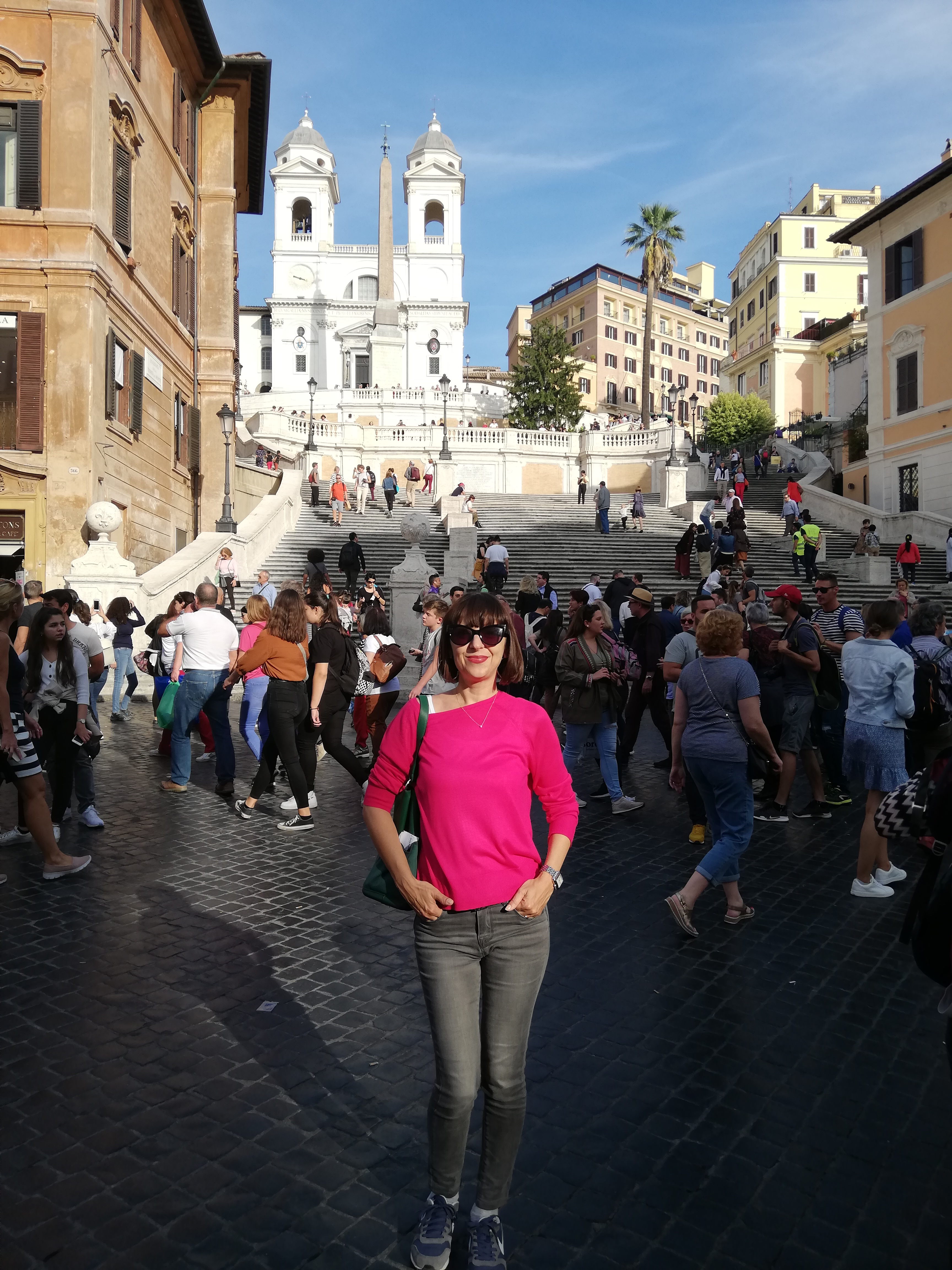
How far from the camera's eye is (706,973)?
4.78 meters

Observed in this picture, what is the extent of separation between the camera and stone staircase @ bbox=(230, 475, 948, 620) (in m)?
22.9

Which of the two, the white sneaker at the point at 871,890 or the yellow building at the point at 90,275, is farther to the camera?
the yellow building at the point at 90,275

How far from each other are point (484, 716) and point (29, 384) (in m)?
17.5

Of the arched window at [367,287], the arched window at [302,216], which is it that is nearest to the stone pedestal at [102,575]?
the arched window at [367,287]

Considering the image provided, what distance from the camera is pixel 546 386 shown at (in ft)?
200

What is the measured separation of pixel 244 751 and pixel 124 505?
1059 centimetres

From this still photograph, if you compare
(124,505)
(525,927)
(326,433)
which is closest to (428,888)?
(525,927)

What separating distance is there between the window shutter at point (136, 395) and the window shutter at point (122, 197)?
227cm

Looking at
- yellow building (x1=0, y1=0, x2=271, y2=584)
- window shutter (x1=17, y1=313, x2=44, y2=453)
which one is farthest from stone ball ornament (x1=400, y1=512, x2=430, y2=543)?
window shutter (x1=17, y1=313, x2=44, y2=453)

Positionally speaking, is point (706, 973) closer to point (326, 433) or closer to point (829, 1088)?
point (829, 1088)

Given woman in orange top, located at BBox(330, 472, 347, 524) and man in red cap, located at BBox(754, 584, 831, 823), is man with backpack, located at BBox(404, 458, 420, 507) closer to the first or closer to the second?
woman in orange top, located at BBox(330, 472, 347, 524)

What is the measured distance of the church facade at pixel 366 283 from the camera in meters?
69.9

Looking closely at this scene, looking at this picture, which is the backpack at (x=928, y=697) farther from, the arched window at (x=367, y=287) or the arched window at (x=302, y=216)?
the arched window at (x=302, y=216)

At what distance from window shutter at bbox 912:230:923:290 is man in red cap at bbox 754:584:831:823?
25.7m
